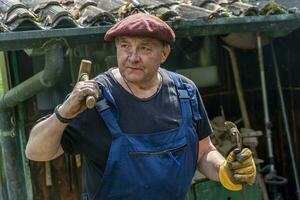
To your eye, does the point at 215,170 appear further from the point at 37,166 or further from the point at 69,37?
the point at 37,166

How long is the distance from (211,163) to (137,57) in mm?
905

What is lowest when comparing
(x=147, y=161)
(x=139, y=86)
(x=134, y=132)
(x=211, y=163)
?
(x=211, y=163)

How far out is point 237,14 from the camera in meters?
4.96

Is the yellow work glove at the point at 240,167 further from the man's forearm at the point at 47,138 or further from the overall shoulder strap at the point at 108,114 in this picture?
the man's forearm at the point at 47,138

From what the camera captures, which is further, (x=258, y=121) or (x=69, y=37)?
(x=258, y=121)

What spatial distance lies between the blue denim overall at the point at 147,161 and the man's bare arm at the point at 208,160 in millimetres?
236

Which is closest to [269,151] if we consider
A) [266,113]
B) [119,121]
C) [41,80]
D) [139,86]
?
[266,113]

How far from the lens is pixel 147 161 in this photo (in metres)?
3.07

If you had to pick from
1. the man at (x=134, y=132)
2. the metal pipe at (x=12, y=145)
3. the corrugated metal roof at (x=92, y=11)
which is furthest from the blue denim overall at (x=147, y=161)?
the metal pipe at (x=12, y=145)

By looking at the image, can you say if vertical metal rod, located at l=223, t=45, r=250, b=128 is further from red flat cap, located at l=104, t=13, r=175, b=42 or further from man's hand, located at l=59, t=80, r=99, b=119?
man's hand, located at l=59, t=80, r=99, b=119

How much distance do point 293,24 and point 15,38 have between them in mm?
2686

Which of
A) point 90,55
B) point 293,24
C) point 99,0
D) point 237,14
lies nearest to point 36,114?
point 90,55

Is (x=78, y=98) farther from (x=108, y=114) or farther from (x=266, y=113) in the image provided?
(x=266, y=113)

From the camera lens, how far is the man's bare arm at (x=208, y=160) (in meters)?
3.45
